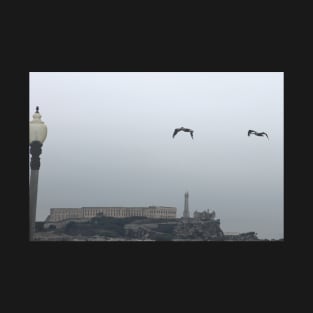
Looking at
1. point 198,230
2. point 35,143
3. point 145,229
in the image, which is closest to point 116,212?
point 145,229

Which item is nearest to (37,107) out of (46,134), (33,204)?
(46,134)

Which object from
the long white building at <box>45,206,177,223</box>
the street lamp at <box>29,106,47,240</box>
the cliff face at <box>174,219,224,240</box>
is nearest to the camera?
the street lamp at <box>29,106,47,240</box>

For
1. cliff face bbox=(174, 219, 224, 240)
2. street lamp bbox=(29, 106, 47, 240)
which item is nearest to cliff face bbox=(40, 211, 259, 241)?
cliff face bbox=(174, 219, 224, 240)

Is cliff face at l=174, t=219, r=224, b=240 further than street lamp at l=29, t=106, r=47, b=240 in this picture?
Yes

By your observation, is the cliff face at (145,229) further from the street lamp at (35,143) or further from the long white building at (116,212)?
the street lamp at (35,143)

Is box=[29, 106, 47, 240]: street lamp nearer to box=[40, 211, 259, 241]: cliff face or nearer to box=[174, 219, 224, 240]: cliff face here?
box=[40, 211, 259, 241]: cliff face

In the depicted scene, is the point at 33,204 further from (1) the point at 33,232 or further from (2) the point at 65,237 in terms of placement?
(2) the point at 65,237

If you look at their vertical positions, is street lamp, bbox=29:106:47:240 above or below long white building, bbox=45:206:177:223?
above

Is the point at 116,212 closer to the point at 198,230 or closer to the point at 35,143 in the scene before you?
the point at 198,230
